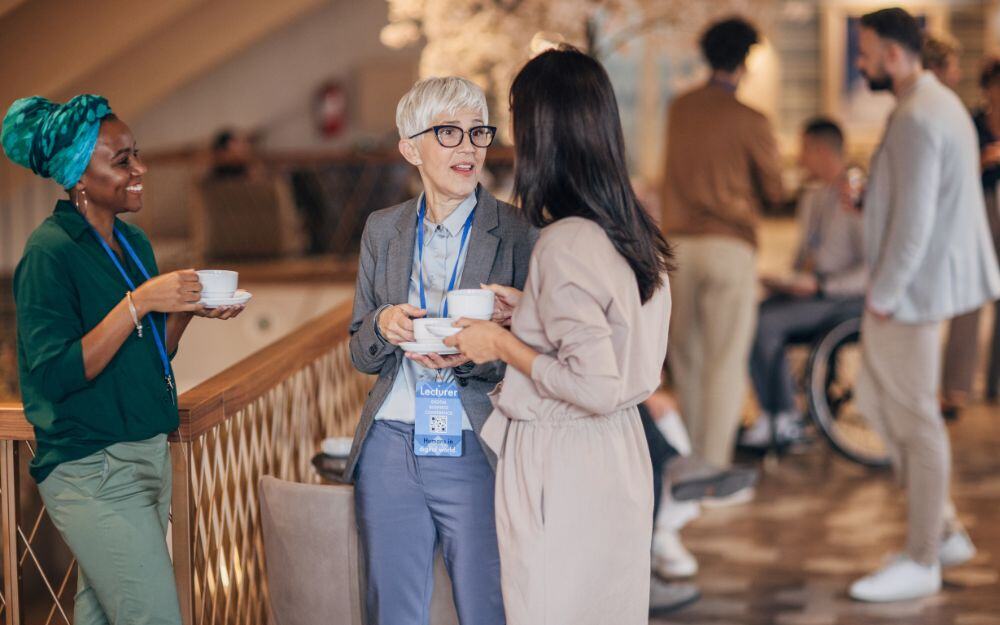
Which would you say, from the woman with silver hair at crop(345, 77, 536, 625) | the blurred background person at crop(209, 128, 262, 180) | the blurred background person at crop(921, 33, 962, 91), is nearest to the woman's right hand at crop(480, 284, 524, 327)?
the woman with silver hair at crop(345, 77, 536, 625)

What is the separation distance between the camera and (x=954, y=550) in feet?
13.1

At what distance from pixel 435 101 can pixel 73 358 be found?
0.84m

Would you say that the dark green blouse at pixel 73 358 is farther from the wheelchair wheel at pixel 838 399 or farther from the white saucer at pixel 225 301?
the wheelchair wheel at pixel 838 399

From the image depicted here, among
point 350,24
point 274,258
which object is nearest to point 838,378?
point 274,258

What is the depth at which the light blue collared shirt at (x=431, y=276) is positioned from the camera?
2.36 meters

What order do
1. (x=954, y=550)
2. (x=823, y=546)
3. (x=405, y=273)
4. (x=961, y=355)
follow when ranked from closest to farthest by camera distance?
1. (x=405, y=273)
2. (x=954, y=550)
3. (x=823, y=546)
4. (x=961, y=355)

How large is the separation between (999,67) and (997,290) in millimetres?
1807

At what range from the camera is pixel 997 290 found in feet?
12.0

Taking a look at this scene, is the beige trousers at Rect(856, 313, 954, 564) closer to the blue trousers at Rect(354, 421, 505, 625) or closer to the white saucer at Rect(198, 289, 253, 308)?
the blue trousers at Rect(354, 421, 505, 625)

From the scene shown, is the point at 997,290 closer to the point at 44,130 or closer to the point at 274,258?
the point at 44,130

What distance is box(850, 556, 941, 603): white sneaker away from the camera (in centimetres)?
376

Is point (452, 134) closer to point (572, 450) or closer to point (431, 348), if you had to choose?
point (431, 348)

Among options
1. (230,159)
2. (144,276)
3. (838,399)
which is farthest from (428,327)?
(230,159)

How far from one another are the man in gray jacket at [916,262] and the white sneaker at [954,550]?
200mm
